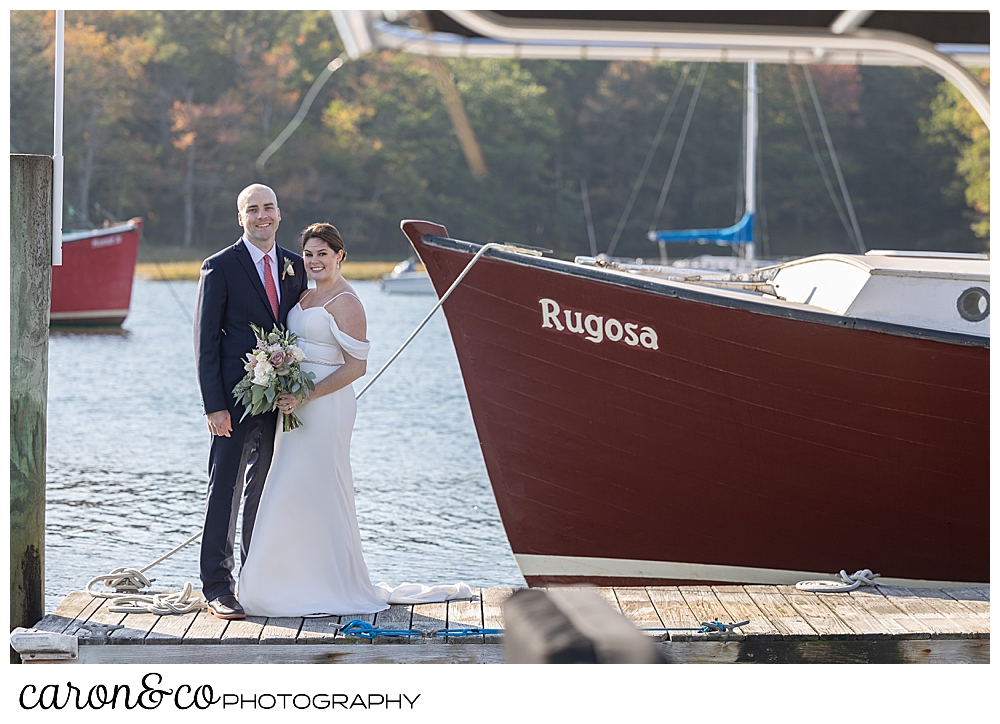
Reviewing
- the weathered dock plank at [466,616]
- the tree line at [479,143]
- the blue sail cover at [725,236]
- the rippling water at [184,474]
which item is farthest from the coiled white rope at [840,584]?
the tree line at [479,143]

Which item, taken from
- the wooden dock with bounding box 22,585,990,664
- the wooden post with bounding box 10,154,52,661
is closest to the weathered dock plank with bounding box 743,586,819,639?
the wooden dock with bounding box 22,585,990,664

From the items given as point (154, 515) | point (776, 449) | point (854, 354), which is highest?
point (854, 354)

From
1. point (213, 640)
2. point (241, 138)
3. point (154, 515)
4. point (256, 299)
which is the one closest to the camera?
point (213, 640)

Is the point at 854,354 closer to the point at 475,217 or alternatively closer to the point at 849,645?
the point at 849,645

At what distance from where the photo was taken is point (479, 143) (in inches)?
2079

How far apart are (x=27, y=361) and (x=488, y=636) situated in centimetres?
214

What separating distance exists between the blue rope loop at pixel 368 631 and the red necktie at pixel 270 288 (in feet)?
4.25

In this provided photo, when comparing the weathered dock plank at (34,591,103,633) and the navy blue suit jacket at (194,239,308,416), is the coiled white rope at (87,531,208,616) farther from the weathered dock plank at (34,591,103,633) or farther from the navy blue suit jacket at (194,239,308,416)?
the navy blue suit jacket at (194,239,308,416)

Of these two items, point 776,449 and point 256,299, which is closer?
point 256,299

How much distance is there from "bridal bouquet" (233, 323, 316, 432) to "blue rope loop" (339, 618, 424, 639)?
838mm

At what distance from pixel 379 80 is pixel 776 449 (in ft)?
163
